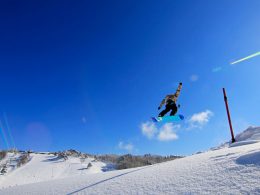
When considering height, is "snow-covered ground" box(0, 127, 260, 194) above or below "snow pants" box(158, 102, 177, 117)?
below

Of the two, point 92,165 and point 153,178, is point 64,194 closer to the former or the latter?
point 153,178

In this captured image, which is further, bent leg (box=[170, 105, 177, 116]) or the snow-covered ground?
bent leg (box=[170, 105, 177, 116])

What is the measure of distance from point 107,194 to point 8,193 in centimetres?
487

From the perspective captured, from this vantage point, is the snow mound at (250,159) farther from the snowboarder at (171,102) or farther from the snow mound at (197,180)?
the snowboarder at (171,102)

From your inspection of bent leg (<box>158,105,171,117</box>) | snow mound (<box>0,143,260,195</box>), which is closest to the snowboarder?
bent leg (<box>158,105,171,117</box>)

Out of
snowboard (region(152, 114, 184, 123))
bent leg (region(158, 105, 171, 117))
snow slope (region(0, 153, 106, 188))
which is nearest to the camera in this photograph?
bent leg (region(158, 105, 171, 117))

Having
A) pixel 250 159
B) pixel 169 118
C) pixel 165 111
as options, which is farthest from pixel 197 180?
pixel 169 118

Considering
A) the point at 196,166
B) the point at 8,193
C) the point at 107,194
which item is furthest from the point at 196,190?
the point at 8,193

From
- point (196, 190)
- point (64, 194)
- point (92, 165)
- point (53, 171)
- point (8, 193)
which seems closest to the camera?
point (196, 190)

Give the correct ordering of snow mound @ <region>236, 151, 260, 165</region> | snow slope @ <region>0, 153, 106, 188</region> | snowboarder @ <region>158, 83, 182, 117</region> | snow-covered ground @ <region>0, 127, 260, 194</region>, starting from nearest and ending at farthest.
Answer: snow-covered ground @ <region>0, 127, 260, 194</region> < snow mound @ <region>236, 151, 260, 165</region> < snowboarder @ <region>158, 83, 182, 117</region> < snow slope @ <region>0, 153, 106, 188</region>

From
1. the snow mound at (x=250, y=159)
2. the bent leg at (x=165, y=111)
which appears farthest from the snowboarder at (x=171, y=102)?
the snow mound at (x=250, y=159)

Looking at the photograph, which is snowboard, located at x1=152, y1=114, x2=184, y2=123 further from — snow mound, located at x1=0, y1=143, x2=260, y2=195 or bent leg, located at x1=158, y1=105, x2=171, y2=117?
snow mound, located at x1=0, y1=143, x2=260, y2=195

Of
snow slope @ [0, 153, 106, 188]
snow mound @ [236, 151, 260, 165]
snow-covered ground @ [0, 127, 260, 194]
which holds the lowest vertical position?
snow-covered ground @ [0, 127, 260, 194]

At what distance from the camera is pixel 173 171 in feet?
21.4
